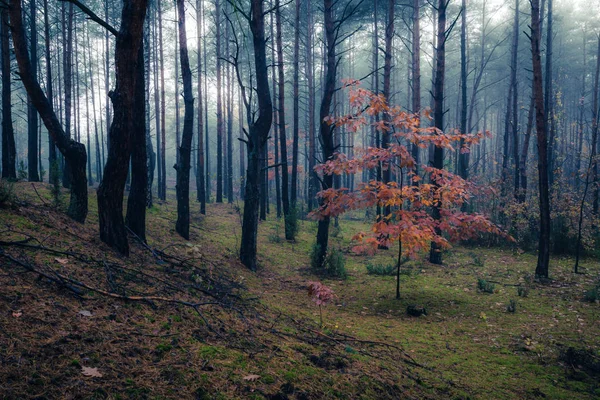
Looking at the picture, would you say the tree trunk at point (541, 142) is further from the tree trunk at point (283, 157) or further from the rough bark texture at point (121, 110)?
the rough bark texture at point (121, 110)

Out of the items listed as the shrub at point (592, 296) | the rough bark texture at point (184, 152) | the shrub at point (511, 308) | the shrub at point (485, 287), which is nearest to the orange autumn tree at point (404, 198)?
the shrub at point (511, 308)

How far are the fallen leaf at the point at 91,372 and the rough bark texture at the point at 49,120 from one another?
502 cm

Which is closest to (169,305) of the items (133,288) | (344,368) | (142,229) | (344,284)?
(133,288)

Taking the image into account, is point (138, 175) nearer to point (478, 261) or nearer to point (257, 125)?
point (257, 125)

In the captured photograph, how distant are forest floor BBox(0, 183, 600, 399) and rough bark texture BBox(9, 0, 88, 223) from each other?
581 millimetres

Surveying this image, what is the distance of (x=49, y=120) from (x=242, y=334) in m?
5.57

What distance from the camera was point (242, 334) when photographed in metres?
3.37

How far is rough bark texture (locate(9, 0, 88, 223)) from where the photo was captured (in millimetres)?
5930

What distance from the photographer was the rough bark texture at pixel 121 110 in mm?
4484

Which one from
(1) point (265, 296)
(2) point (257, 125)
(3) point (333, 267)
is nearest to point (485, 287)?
(3) point (333, 267)

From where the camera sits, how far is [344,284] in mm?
7746

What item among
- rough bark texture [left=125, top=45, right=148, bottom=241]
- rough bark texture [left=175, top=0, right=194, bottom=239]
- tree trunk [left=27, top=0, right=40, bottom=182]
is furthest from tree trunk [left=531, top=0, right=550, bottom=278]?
tree trunk [left=27, top=0, right=40, bottom=182]

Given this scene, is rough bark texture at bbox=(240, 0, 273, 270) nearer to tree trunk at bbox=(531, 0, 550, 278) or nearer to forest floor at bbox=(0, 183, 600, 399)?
forest floor at bbox=(0, 183, 600, 399)

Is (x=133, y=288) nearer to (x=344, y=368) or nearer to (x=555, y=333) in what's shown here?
(x=344, y=368)
